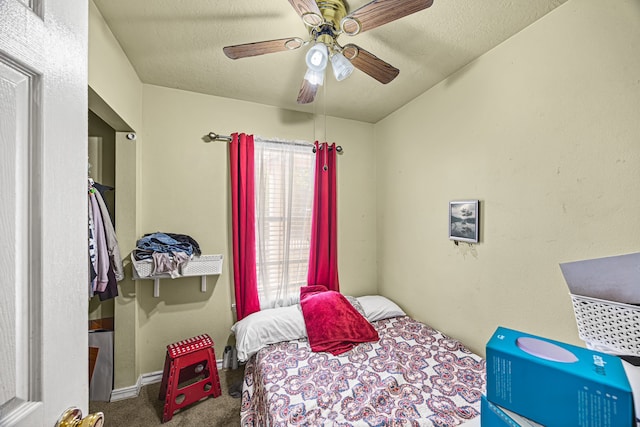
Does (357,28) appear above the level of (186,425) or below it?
above

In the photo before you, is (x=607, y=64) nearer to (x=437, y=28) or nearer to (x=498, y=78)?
(x=498, y=78)

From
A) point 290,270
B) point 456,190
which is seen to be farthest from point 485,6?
point 290,270

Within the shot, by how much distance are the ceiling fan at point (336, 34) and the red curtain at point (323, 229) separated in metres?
1.06

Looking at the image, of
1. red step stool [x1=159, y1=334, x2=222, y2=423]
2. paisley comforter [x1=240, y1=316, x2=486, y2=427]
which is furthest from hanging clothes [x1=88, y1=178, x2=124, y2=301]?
paisley comforter [x1=240, y1=316, x2=486, y2=427]

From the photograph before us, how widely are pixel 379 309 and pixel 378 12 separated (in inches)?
88.0

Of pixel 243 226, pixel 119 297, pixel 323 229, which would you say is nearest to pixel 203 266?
pixel 243 226

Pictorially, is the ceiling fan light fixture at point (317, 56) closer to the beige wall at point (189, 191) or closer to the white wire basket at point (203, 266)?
the beige wall at point (189, 191)

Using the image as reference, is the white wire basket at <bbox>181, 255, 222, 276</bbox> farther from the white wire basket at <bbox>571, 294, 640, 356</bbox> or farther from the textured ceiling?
the white wire basket at <bbox>571, 294, 640, 356</bbox>

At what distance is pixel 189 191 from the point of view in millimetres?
2287

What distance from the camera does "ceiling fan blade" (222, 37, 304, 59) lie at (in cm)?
132

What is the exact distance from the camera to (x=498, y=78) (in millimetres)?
1670

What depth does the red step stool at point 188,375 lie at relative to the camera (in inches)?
68.8

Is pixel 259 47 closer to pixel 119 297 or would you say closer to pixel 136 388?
pixel 119 297

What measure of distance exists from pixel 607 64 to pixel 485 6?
64 centimetres
